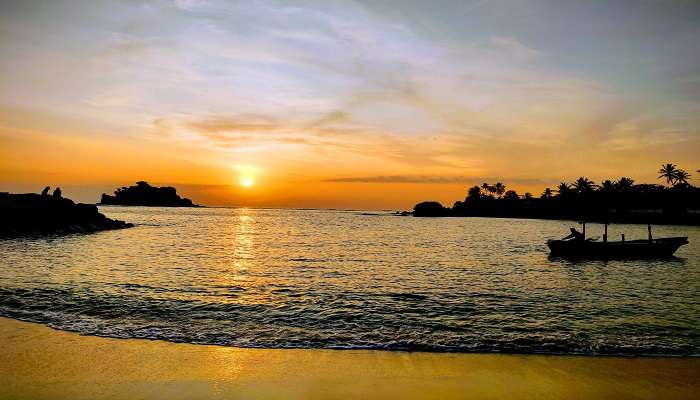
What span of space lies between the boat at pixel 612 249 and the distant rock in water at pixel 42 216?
203ft

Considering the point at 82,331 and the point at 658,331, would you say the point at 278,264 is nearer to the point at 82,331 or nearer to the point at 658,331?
the point at 82,331

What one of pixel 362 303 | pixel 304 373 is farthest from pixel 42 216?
pixel 304 373

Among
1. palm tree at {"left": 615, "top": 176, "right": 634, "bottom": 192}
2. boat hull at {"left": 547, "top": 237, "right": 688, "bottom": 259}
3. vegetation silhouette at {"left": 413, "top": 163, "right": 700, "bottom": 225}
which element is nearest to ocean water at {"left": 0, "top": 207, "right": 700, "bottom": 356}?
boat hull at {"left": 547, "top": 237, "right": 688, "bottom": 259}

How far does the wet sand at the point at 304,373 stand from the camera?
8430 mm

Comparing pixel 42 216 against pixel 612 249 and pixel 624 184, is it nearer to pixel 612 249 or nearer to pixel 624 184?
pixel 612 249

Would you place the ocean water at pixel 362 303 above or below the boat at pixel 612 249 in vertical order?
below

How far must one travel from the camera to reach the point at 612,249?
4169 cm

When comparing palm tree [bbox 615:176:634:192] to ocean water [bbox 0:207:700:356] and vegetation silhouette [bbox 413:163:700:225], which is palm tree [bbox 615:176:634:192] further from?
ocean water [bbox 0:207:700:356]

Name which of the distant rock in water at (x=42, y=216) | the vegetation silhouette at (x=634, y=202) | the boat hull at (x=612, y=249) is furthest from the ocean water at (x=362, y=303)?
the vegetation silhouette at (x=634, y=202)

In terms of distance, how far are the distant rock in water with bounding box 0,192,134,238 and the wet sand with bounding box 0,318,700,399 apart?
168ft

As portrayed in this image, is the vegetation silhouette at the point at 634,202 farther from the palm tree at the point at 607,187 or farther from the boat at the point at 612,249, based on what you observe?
the boat at the point at 612,249

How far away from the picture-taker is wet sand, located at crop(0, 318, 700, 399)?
27.7 ft

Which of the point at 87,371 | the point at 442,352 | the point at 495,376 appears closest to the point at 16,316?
the point at 87,371

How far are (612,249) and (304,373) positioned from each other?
138ft
